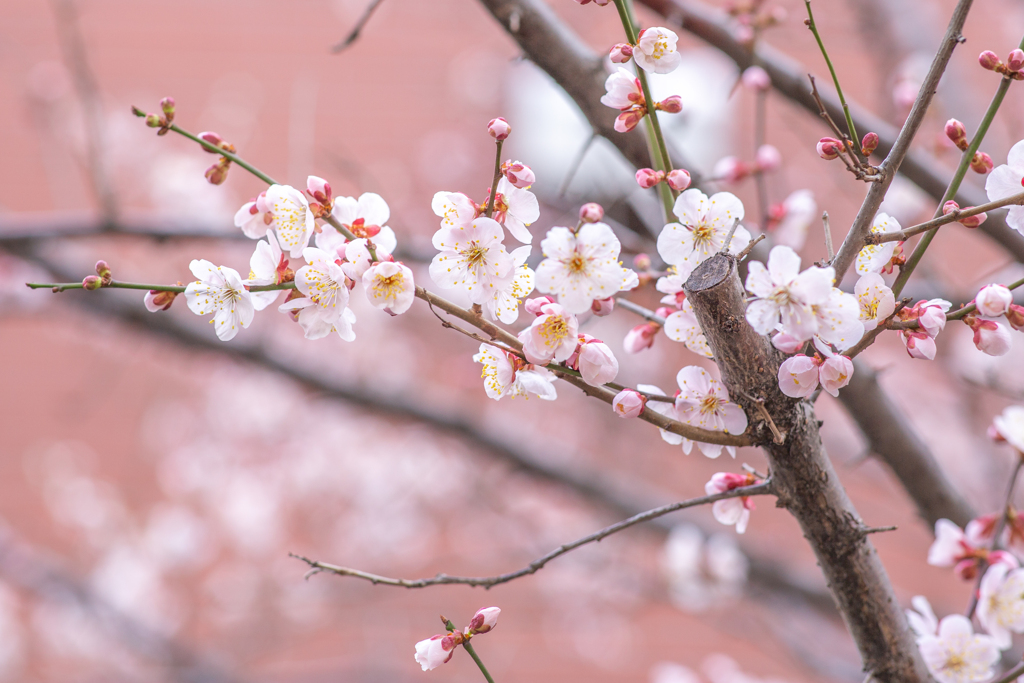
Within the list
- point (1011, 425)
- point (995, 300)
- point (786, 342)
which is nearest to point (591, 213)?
point (786, 342)

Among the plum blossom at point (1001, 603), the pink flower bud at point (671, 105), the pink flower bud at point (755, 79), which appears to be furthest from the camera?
the pink flower bud at point (755, 79)

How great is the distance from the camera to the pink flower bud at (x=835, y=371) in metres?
0.39

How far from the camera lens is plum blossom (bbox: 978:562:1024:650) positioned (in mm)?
572

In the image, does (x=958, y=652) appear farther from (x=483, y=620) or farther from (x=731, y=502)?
(x=483, y=620)

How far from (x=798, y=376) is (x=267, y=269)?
1.14 feet

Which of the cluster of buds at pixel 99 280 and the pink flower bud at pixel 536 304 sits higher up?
the cluster of buds at pixel 99 280

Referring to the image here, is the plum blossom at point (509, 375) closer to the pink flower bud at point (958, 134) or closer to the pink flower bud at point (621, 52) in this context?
the pink flower bud at point (621, 52)

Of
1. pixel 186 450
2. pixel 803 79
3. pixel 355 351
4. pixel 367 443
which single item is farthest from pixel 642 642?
pixel 803 79

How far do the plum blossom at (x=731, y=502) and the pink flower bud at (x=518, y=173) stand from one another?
0.27m

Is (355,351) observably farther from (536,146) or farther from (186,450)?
(536,146)

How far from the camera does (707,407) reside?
46 centimetres

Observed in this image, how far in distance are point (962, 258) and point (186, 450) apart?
3.94 m

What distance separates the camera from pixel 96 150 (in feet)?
3.83

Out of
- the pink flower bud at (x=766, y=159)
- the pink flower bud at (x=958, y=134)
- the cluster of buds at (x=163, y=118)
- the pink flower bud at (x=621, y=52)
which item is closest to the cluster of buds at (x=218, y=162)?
the cluster of buds at (x=163, y=118)
